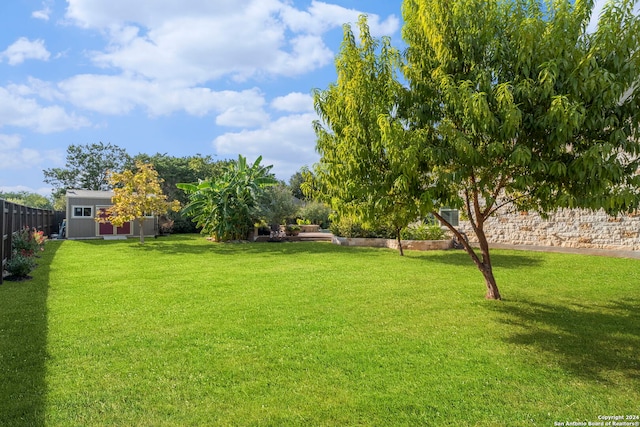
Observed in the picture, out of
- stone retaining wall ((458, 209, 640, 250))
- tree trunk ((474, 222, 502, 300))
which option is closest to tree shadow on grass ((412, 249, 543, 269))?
stone retaining wall ((458, 209, 640, 250))

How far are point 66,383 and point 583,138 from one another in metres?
6.83

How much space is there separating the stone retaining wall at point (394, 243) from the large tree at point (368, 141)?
1135cm

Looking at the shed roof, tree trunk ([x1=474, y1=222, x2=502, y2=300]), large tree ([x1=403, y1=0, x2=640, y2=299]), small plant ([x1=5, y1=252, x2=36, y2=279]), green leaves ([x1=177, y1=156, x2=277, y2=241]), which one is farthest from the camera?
the shed roof

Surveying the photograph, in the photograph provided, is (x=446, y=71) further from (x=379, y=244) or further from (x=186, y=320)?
(x=379, y=244)

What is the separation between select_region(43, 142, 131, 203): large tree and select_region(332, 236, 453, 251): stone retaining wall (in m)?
34.7

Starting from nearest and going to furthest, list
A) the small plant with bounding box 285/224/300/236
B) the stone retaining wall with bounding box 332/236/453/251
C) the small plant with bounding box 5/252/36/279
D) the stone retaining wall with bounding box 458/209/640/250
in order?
the small plant with bounding box 5/252/36/279 < the stone retaining wall with bounding box 458/209/640/250 < the stone retaining wall with bounding box 332/236/453/251 < the small plant with bounding box 285/224/300/236

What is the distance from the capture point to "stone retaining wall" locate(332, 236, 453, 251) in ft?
57.6

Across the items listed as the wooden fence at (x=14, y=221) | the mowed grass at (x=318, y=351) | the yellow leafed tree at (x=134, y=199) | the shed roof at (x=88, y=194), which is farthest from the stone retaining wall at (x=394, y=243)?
the shed roof at (x=88, y=194)

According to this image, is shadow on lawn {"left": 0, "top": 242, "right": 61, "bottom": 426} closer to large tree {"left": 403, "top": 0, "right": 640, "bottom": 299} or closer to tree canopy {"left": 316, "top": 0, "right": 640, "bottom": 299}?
tree canopy {"left": 316, "top": 0, "right": 640, "bottom": 299}

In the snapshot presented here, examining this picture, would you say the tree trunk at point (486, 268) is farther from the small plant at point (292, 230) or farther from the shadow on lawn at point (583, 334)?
the small plant at point (292, 230)

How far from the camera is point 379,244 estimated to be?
19641 mm

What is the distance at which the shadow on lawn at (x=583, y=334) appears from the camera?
4.84m

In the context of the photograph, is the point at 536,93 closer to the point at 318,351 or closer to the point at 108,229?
the point at 318,351

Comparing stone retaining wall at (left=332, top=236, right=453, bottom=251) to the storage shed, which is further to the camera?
the storage shed
